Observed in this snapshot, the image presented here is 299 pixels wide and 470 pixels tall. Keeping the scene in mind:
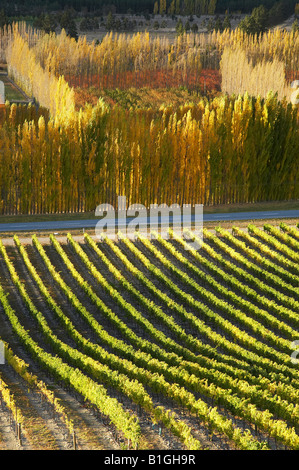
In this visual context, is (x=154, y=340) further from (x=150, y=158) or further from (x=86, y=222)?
(x=150, y=158)

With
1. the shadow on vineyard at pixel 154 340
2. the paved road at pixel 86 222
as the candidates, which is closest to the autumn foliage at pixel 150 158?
the paved road at pixel 86 222

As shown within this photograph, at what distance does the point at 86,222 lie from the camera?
51031 millimetres

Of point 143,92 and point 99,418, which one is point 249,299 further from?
point 143,92

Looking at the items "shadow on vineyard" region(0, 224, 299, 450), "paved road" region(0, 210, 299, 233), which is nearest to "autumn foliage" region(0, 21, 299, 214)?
"paved road" region(0, 210, 299, 233)

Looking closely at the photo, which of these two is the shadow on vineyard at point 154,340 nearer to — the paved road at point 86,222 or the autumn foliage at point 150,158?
the paved road at point 86,222

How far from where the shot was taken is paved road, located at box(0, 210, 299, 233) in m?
49.5

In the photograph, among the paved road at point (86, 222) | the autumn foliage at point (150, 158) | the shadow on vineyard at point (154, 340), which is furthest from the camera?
the autumn foliage at point (150, 158)

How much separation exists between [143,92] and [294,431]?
226 feet

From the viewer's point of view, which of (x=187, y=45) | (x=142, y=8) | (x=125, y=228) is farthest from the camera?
(x=142, y=8)

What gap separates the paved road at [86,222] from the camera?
162 feet

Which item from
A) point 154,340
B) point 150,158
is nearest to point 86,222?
point 150,158

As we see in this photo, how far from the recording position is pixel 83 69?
92188mm

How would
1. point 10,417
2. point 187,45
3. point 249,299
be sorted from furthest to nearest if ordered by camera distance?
point 187,45 → point 249,299 → point 10,417

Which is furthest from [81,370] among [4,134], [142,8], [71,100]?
[142,8]
